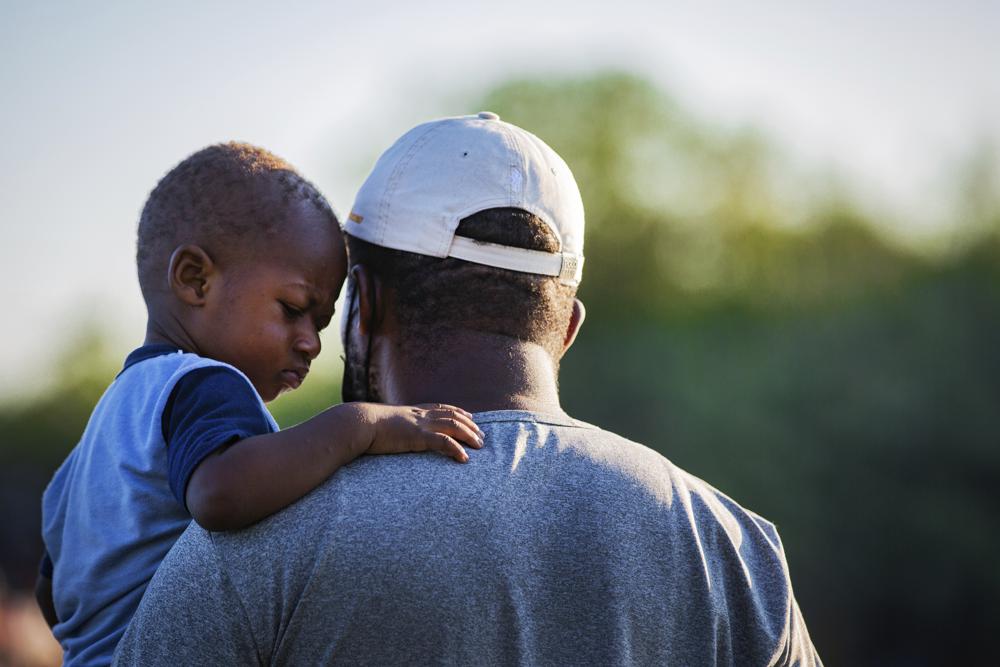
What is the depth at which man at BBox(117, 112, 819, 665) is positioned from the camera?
1.64 meters

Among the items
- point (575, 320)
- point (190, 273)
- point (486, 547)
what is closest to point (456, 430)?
point (486, 547)

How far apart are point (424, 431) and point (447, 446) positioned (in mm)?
53

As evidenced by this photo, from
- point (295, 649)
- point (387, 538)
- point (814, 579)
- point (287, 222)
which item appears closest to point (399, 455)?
point (387, 538)

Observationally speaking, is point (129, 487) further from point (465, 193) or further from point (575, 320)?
point (575, 320)

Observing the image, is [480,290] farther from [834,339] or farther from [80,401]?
[80,401]

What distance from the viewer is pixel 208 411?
1.97 meters

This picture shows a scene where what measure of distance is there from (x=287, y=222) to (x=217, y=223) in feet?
0.53

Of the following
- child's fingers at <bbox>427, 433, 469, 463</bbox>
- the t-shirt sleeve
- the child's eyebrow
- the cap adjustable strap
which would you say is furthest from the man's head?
the t-shirt sleeve

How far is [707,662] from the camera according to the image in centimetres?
180

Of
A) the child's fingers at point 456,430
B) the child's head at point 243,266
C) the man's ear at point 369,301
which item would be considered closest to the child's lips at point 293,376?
the child's head at point 243,266

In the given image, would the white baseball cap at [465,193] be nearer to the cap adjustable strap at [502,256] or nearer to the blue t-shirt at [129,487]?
the cap adjustable strap at [502,256]

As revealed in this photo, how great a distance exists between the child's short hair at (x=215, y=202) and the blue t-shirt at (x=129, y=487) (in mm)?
387

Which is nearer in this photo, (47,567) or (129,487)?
(129,487)

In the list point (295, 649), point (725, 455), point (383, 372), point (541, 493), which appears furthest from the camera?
point (725, 455)
